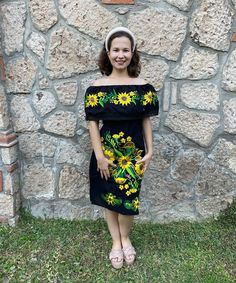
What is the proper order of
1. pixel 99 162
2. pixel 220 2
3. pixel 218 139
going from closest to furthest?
1. pixel 99 162
2. pixel 220 2
3. pixel 218 139

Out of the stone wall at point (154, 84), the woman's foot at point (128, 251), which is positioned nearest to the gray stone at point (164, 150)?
the stone wall at point (154, 84)

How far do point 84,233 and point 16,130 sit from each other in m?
0.92

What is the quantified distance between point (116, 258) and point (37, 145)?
101cm

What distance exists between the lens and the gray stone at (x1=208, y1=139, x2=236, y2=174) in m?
2.60

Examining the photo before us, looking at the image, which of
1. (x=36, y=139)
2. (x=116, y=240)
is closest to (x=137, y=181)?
(x=116, y=240)

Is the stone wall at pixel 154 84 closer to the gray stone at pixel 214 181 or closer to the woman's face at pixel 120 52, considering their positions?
the gray stone at pixel 214 181

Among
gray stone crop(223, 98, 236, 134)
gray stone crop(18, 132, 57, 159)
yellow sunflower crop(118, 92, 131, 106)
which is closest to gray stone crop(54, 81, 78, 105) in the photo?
gray stone crop(18, 132, 57, 159)

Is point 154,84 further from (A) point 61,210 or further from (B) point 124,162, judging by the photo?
(A) point 61,210

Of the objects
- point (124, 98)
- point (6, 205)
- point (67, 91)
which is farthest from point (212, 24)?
point (6, 205)

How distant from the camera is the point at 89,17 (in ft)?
7.85

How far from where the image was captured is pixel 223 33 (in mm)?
2389

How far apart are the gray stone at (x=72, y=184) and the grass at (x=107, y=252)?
0.22 m

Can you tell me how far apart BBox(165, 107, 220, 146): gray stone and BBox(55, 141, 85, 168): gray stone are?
2.26 ft

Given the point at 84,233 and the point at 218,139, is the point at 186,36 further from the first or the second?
the point at 84,233
